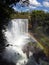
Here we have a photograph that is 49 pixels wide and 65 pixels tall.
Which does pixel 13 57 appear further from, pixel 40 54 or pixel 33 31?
pixel 33 31

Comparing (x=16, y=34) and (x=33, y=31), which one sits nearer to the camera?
(x=16, y=34)

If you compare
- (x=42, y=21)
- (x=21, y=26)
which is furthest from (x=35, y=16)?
(x=21, y=26)

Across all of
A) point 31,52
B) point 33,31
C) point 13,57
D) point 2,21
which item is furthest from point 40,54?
point 2,21

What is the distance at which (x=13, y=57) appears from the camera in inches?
570

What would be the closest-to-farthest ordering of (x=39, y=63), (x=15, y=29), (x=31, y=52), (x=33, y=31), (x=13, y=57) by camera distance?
(x=13, y=57) → (x=39, y=63) → (x=31, y=52) → (x=15, y=29) → (x=33, y=31)

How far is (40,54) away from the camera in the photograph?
18.0 metres

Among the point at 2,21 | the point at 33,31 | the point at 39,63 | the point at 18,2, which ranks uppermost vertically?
the point at 18,2

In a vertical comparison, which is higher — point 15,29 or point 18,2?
point 18,2

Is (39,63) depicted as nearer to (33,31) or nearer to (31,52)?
(31,52)

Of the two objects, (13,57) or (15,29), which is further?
(15,29)

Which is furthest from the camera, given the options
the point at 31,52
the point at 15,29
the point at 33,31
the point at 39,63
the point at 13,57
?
the point at 33,31

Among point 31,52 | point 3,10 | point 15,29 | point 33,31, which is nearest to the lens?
point 3,10

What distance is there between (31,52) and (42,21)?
9.94 m

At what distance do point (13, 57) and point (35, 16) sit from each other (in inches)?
514
